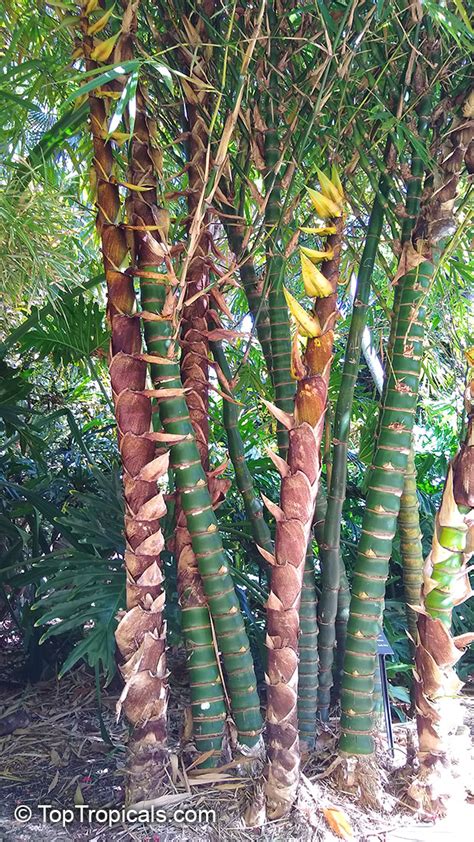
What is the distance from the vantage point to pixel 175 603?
1.31 meters

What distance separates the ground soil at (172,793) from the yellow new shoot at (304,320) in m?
0.71

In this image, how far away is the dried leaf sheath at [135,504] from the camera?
993 millimetres

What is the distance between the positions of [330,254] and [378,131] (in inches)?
11.0

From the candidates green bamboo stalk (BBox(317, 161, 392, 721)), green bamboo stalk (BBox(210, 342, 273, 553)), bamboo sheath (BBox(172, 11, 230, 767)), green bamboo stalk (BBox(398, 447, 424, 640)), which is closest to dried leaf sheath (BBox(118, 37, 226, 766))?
bamboo sheath (BBox(172, 11, 230, 767))

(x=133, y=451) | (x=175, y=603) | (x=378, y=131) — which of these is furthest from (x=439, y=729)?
(x=378, y=131)

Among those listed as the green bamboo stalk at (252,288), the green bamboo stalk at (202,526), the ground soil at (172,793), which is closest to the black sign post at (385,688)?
the ground soil at (172,793)

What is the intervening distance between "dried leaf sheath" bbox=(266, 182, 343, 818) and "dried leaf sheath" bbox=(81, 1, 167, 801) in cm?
→ 18

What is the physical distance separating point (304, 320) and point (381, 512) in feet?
1.10

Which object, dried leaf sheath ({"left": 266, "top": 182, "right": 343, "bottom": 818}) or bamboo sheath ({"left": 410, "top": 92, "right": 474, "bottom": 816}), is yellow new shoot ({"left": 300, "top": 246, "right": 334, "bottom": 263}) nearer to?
dried leaf sheath ({"left": 266, "top": 182, "right": 343, "bottom": 818})

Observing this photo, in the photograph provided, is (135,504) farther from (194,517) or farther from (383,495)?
(383,495)

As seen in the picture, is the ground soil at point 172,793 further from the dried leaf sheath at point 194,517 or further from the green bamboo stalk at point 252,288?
the green bamboo stalk at point 252,288

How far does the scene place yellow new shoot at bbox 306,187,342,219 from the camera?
0.96m

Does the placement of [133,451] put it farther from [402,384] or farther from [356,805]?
Answer: [356,805]

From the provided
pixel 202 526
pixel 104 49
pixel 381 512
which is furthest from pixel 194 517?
pixel 104 49
